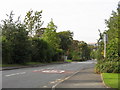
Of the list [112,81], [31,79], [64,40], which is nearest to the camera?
[112,81]

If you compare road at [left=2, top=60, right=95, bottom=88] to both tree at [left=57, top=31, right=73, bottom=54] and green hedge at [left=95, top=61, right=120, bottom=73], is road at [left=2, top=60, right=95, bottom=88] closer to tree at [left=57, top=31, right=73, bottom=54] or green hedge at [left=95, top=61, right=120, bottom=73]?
green hedge at [left=95, top=61, right=120, bottom=73]

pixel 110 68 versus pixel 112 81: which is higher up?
pixel 110 68

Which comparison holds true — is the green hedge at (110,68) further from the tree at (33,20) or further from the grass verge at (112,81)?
the tree at (33,20)

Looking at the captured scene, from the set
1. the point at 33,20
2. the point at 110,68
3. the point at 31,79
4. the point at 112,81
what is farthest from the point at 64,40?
the point at 112,81

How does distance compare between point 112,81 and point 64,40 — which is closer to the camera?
point 112,81

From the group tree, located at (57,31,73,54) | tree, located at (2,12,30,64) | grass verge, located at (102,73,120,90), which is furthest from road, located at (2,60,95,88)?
tree, located at (57,31,73,54)

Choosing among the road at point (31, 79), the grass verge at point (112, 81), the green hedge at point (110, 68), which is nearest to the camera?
the grass verge at point (112, 81)

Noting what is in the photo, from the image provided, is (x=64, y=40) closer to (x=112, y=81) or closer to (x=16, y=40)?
(x=16, y=40)

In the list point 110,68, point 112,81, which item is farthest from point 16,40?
point 112,81

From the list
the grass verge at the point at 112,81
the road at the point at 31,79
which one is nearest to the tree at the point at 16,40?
the road at the point at 31,79

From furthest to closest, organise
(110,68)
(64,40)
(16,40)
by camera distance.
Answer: (64,40) < (16,40) < (110,68)

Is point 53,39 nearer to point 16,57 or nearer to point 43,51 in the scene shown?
point 43,51

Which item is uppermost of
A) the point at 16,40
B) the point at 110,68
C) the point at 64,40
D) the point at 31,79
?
the point at 64,40

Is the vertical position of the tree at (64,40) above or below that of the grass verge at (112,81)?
above
